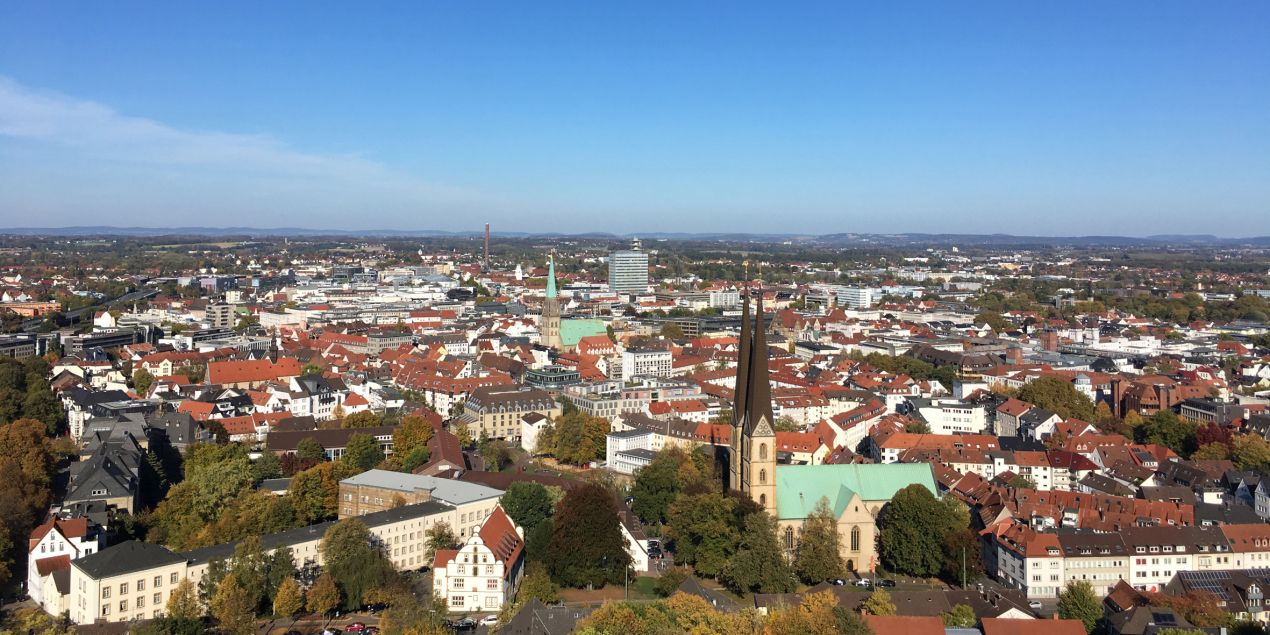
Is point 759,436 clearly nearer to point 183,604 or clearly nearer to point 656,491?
point 656,491

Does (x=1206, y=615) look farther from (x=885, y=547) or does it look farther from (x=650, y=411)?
(x=650, y=411)

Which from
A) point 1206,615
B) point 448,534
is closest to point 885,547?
point 1206,615

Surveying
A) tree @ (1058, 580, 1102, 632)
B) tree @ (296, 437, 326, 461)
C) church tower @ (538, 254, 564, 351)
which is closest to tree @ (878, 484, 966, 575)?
tree @ (1058, 580, 1102, 632)

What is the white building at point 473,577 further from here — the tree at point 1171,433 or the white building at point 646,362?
the white building at point 646,362

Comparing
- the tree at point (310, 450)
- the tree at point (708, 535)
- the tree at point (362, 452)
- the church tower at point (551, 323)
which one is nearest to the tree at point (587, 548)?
the tree at point (708, 535)

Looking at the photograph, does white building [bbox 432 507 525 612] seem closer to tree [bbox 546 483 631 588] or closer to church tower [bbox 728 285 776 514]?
tree [bbox 546 483 631 588]

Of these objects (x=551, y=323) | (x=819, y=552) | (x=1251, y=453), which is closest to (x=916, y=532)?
(x=819, y=552)
